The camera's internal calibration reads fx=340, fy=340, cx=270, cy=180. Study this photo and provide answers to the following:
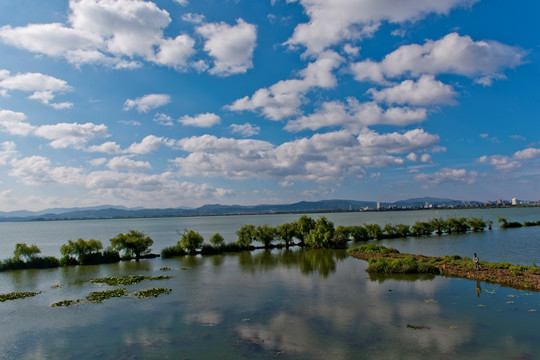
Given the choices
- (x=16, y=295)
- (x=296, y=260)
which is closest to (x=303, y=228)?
(x=296, y=260)

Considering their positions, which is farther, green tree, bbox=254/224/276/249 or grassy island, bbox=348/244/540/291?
green tree, bbox=254/224/276/249

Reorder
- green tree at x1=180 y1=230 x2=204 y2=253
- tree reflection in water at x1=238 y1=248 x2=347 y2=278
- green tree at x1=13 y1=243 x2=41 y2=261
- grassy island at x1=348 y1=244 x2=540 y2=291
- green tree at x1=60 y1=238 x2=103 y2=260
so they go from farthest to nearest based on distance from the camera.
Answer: green tree at x1=180 y1=230 x2=204 y2=253
green tree at x1=60 y1=238 x2=103 y2=260
green tree at x1=13 y1=243 x2=41 y2=261
tree reflection in water at x1=238 y1=248 x2=347 y2=278
grassy island at x1=348 y1=244 x2=540 y2=291

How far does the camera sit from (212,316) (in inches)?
1005

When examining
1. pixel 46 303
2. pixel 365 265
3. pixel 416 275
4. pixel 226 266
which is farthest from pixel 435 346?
pixel 226 266

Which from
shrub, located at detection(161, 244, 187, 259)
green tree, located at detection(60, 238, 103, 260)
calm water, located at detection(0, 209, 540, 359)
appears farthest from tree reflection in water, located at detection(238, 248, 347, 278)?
green tree, located at detection(60, 238, 103, 260)

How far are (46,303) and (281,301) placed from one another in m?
21.3

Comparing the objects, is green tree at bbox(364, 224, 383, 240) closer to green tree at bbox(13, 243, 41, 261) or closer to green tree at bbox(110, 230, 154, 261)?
green tree at bbox(110, 230, 154, 261)

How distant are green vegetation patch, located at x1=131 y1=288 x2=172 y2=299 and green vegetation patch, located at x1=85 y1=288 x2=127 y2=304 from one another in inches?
57.9

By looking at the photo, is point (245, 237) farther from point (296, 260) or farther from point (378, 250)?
point (378, 250)

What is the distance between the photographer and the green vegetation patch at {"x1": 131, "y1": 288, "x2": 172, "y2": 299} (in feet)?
106

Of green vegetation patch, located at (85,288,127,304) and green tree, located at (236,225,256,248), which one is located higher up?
green tree, located at (236,225,256,248)

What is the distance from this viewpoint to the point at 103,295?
32594mm

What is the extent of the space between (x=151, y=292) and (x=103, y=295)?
4.41 meters

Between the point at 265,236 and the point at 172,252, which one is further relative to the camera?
the point at 265,236
